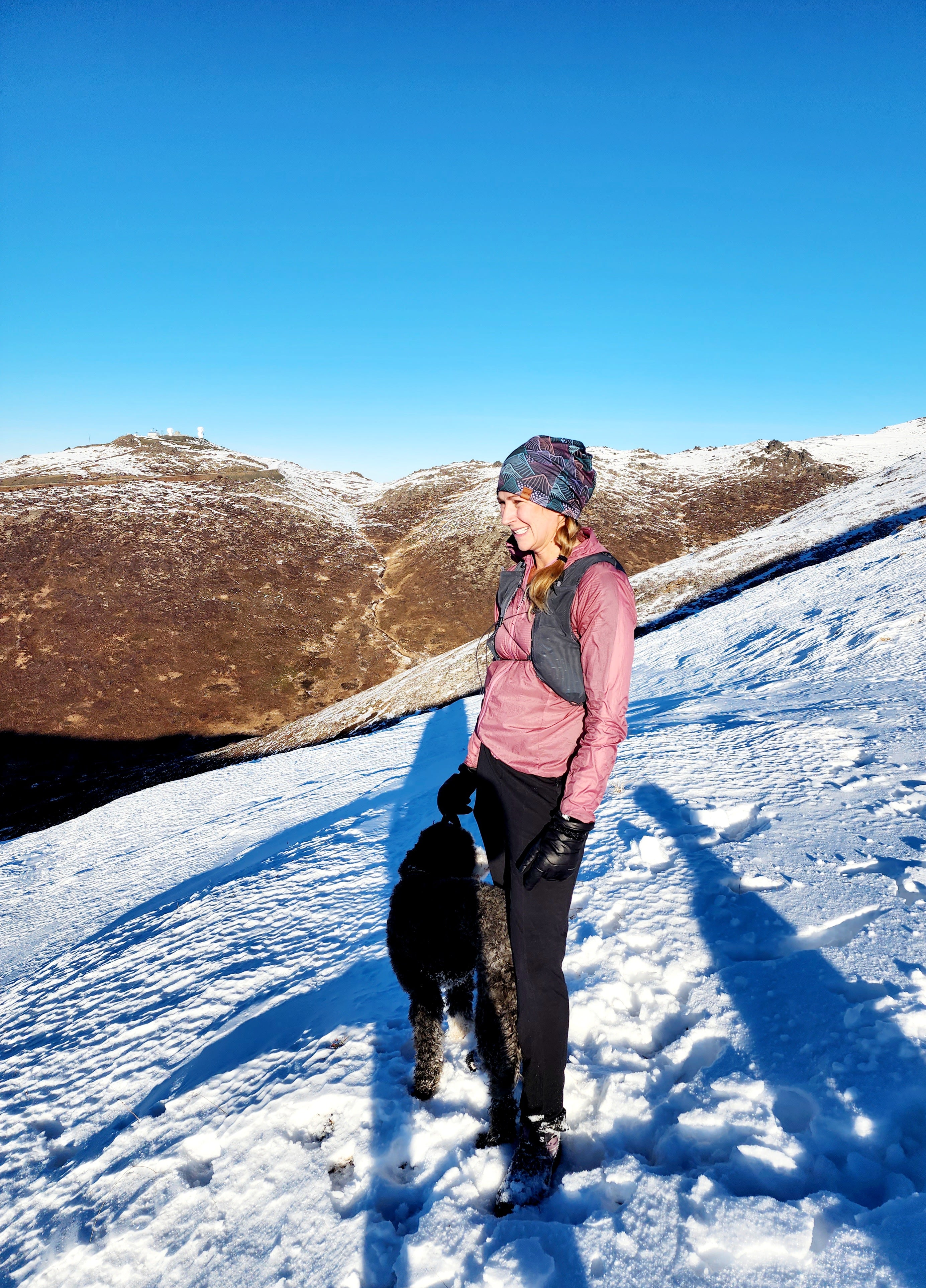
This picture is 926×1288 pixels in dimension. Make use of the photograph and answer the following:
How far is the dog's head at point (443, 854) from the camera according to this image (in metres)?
2.97

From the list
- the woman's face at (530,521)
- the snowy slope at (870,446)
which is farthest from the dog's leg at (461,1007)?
the snowy slope at (870,446)

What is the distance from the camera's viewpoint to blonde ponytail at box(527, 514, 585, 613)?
2307 mm

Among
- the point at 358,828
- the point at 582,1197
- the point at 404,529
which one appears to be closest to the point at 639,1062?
the point at 582,1197

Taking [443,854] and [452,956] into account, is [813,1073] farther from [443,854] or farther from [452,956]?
[443,854]

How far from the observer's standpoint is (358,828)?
7.23 metres

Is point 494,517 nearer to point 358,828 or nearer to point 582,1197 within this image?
point 358,828

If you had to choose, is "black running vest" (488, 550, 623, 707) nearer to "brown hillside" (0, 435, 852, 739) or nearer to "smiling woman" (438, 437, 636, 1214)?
"smiling woman" (438, 437, 636, 1214)

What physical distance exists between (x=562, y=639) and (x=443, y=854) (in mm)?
1530

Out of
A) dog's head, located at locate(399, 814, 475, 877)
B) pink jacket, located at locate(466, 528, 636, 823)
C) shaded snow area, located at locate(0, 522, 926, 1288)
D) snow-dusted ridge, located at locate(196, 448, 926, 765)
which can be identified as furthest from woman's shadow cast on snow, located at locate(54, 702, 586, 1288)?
snow-dusted ridge, located at locate(196, 448, 926, 765)

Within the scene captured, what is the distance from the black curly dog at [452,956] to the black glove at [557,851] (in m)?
0.65

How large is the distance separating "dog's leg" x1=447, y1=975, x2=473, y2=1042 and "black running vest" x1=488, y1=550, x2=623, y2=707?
209 centimetres

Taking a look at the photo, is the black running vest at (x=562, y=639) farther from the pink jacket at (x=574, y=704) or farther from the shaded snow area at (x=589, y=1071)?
the shaded snow area at (x=589, y=1071)

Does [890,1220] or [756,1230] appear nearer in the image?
[890,1220]

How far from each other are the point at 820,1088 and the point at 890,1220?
55 cm
